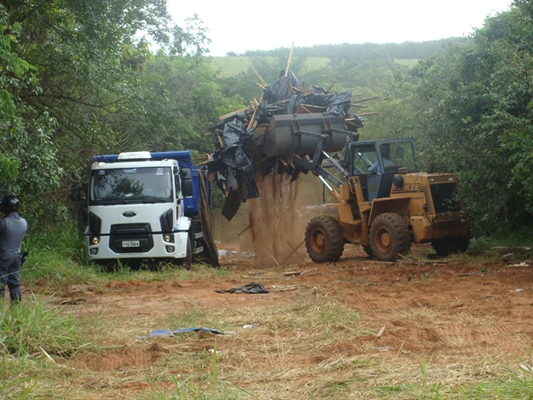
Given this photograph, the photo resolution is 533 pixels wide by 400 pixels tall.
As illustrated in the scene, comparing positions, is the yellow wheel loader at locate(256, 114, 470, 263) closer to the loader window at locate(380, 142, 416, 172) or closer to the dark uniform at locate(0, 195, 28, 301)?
the loader window at locate(380, 142, 416, 172)

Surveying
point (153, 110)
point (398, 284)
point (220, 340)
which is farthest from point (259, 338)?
point (153, 110)

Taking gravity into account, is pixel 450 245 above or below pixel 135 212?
below

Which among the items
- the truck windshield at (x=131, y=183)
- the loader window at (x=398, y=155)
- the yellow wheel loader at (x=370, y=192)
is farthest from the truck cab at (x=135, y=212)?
the loader window at (x=398, y=155)

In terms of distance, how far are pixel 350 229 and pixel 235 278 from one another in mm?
4058

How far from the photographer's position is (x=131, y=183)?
16.6 metres

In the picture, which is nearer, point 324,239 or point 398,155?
point 398,155

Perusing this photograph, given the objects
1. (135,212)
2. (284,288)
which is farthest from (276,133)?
(284,288)

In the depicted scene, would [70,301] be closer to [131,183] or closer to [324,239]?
[131,183]

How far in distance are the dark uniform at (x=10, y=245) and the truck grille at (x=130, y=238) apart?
6963mm

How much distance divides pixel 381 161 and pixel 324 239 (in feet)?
8.43

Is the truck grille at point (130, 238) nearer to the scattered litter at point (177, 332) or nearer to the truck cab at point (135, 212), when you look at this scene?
the truck cab at point (135, 212)

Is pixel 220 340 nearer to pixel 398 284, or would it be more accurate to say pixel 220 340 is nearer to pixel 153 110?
pixel 398 284

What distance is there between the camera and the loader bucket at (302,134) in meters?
17.0

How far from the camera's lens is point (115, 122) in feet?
80.0
